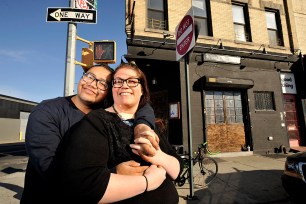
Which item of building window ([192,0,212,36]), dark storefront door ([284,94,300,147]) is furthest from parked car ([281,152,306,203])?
dark storefront door ([284,94,300,147])

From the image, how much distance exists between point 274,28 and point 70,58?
12.3 m

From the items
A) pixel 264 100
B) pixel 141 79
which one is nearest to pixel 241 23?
pixel 264 100

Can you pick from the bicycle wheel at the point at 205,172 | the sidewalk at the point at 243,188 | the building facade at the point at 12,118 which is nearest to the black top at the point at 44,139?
the sidewalk at the point at 243,188

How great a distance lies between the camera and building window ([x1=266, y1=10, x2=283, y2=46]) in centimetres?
1168

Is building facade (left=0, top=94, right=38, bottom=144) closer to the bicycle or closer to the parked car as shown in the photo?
the bicycle

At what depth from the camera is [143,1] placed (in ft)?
30.8

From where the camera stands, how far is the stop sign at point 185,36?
137 inches

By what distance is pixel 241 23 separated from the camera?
11047 mm

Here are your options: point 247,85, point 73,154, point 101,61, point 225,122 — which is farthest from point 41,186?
point 247,85

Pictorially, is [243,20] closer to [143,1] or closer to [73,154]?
[143,1]

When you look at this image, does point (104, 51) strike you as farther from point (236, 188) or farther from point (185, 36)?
point (236, 188)

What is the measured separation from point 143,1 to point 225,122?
22.8 feet

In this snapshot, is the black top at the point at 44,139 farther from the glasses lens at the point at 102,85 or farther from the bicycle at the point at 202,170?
the bicycle at the point at 202,170

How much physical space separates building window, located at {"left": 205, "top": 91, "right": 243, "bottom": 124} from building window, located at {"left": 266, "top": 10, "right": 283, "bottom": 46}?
4.43 meters
